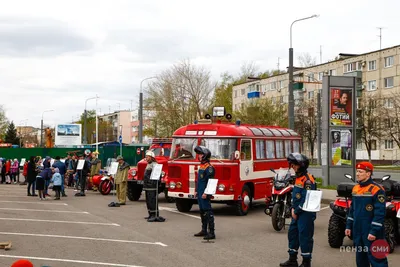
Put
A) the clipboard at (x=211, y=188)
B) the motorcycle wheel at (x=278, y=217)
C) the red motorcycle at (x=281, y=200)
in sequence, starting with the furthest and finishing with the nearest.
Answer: the motorcycle wheel at (x=278, y=217), the red motorcycle at (x=281, y=200), the clipboard at (x=211, y=188)

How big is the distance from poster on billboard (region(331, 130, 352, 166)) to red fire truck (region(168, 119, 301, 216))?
26.9 ft

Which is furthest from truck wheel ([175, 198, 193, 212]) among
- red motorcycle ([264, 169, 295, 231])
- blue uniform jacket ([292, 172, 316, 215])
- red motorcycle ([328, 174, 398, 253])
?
blue uniform jacket ([292, 172, 316, 215])

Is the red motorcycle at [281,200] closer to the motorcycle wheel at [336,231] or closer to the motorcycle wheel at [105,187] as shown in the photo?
the motorcycle wheel at [336,231]

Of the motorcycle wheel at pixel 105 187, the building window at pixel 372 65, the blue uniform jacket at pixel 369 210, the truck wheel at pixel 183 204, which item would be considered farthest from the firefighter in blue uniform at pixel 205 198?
the building window at pixel 372 65

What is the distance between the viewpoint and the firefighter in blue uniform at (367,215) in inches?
310

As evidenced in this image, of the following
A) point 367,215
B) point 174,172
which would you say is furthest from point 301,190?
point 174,172

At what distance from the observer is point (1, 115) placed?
3819 inches

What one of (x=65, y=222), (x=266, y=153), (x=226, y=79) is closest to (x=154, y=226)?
(x=65, y=222)

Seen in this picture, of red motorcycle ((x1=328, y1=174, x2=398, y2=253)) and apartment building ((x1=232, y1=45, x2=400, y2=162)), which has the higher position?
apartment building ((x1=232, y1=45, x2=400, y2=162))

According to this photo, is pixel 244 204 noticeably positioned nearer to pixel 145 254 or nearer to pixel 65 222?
pixel 65 222

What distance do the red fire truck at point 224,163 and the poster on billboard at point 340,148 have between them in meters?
8.21

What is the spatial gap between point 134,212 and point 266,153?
15.8 ft

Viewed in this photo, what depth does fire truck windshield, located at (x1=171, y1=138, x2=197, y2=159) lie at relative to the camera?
17891 millimetres

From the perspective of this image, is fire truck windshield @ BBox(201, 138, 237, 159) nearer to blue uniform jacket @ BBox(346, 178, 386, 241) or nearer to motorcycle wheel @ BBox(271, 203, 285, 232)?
motorcycle wheel @ BBox(271, 203, 285, 232)
